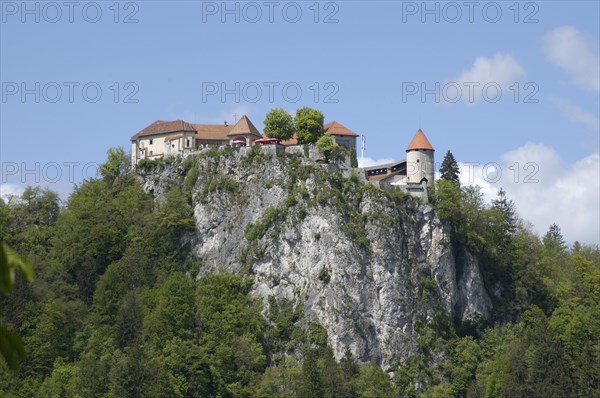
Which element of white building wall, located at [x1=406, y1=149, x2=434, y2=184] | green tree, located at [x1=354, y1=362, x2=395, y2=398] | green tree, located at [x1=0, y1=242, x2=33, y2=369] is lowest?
green tree, located at [x1=354, y1=362, x2=395, y2=398]

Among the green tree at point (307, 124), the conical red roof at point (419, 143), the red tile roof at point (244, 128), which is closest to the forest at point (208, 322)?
the conical red roof at point (419, 143)

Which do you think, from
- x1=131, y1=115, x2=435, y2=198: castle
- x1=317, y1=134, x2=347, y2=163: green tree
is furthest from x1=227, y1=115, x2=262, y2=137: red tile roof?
x1=317, y1=134, x2=347, y2=163: green tree

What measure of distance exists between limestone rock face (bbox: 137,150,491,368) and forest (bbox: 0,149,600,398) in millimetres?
1101

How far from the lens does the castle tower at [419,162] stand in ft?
251

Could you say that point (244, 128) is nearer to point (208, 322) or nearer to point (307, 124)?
point (307, 124)

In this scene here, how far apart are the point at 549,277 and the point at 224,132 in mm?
26130

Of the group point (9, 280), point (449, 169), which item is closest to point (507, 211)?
point (449, 169)

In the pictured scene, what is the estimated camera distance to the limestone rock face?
2783 inches

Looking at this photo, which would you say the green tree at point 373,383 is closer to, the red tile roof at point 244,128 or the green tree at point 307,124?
the green tree at point 307,124

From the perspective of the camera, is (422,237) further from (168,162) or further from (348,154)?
(168,162)

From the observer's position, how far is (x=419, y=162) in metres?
76.5

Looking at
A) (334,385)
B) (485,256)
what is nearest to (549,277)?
(485,256)

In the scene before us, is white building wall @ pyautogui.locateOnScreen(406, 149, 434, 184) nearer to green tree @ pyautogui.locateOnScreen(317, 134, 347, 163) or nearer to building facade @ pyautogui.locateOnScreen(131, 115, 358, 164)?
building facade @ pyautogui.locateOnScreen(131, 115, 358, 164)

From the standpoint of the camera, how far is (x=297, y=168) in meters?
73.4
